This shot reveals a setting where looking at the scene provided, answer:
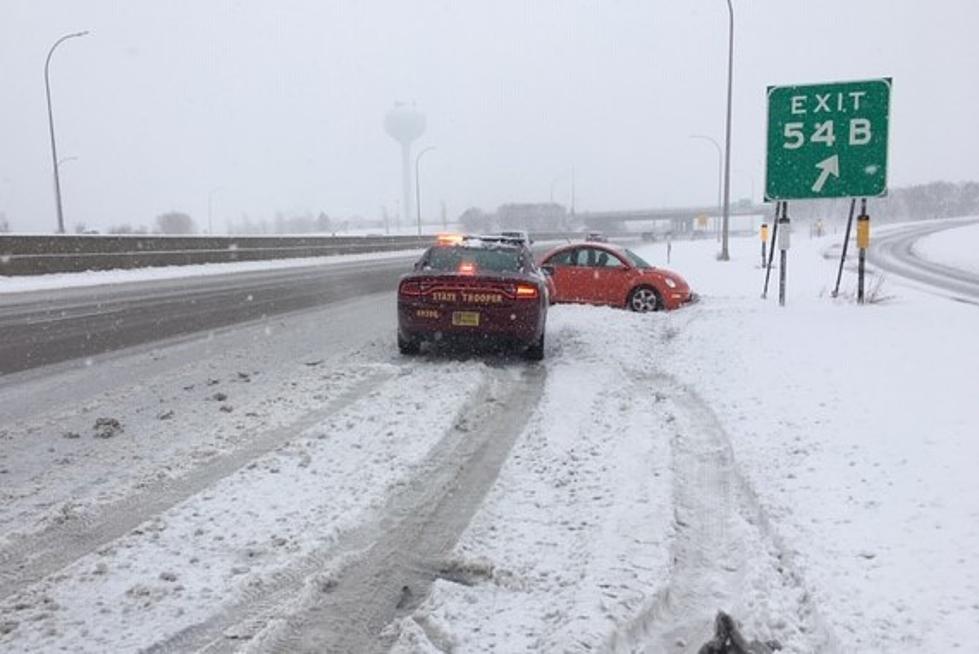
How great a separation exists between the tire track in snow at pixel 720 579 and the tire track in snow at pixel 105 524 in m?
2.78

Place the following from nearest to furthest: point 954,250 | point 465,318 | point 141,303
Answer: point 465,318 < point 141,303 < point 954,250

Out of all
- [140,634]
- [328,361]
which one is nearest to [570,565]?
[140,634]

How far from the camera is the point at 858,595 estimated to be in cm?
350

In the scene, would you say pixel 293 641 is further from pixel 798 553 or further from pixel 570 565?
pixel 798 553

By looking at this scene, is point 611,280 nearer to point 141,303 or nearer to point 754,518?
point 141,303

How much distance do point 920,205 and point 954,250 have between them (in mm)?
132164

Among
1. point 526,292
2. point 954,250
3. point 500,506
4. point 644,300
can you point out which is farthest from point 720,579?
point 954,250

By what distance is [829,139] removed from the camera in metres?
13.2

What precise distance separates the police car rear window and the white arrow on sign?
6233mm

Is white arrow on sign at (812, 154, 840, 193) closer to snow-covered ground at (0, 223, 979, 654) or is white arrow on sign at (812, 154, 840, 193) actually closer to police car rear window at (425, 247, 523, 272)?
snow-covered ground at (0, 223, 979, 654)

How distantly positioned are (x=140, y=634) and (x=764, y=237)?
2836cm

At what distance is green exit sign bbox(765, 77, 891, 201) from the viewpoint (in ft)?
42.5

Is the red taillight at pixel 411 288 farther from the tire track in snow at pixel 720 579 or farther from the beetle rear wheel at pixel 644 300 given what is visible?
the beetle rear wheel at pixel 644 300

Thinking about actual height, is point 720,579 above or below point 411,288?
below
